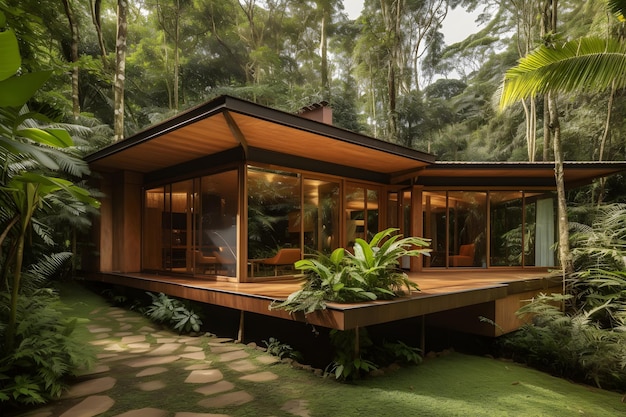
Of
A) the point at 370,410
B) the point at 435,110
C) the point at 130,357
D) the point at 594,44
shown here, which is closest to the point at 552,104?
the point at 594,44

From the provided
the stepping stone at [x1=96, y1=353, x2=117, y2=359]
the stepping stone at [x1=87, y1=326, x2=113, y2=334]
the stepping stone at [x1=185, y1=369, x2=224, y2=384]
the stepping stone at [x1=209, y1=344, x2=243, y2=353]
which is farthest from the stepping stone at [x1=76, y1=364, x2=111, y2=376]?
the stepping stone at [x1=87, y1=326, x2=113, y2=334]

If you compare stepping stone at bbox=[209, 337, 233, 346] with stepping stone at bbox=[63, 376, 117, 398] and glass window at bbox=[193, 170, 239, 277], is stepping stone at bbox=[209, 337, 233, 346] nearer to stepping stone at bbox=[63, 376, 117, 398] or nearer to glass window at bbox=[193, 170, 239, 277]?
glass window at bbox=[193, 170, 239, 277]

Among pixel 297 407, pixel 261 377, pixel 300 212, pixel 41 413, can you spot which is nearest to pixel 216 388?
pixel 261 377

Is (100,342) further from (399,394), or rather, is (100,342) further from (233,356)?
(399,394)

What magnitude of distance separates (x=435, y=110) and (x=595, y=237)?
13195mm

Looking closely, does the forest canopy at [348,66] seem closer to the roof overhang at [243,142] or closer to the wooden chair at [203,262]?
the roof overhang at [243,142]

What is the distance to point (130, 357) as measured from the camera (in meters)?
3.98

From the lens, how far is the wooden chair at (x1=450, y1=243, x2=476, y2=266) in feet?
29.1

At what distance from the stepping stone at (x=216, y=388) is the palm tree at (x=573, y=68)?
206 inches

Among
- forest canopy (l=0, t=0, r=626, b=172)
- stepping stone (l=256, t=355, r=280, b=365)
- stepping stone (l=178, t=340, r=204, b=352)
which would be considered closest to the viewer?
stepping stone (l=256, t=355, r=280, b=365)

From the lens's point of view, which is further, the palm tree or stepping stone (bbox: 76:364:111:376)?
the palm tree

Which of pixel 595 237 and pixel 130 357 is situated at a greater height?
pixel 595 237

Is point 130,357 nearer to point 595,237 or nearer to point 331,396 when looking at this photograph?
point 331,396

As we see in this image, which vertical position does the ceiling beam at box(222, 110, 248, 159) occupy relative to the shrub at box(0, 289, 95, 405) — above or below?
above
